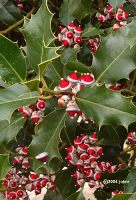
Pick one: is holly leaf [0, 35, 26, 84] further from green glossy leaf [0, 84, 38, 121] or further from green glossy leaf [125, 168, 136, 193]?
green glossy leaf [125, 168, 136, 193]

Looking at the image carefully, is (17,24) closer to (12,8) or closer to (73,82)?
(12,8)

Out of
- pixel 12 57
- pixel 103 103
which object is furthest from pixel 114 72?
pixel 12 57

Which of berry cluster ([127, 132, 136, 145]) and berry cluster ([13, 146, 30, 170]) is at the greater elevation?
berry cluster ([127, 132, 136, 145])

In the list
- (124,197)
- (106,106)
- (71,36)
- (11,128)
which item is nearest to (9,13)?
(71,36)

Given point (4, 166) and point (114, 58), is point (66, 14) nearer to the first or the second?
point (114, 58)

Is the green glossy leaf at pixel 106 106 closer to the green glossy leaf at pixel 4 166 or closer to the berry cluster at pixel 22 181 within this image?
the green glossy leaf at pixel 4 166

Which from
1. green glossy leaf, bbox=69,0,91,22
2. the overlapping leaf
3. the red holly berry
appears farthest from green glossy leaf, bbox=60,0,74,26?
the overlapping leaf
